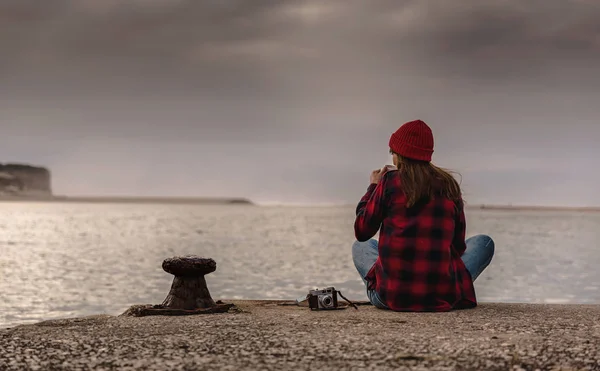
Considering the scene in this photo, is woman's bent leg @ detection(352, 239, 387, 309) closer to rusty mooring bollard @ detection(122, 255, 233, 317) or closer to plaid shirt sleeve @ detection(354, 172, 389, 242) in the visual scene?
plaid shirt sleeve @ detection(354, 172, 389, 242)

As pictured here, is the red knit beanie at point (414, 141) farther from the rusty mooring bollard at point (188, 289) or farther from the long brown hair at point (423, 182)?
the rusty mooring bollard at point (188, 289)

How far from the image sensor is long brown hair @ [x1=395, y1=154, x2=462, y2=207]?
23.1ft

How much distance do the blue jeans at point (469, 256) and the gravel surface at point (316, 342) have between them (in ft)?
1.30

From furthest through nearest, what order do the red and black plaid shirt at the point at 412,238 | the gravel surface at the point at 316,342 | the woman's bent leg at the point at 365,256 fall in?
the woman's bent leg at the point at 365,256, the red and black plaid shirt at the point at 412,238, the gravel surface at the point at 316,342

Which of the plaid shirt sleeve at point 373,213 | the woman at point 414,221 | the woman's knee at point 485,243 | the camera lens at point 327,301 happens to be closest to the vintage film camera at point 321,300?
the camera lens at point 327,301

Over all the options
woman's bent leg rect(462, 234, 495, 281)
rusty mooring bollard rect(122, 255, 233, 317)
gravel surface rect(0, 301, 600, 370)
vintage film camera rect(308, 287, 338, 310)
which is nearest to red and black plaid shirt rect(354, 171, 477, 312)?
gravel surface rect(0, 301, 600, 370)

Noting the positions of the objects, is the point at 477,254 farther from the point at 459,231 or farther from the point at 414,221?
the point at 414,221

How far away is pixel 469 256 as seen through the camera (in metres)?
7.89

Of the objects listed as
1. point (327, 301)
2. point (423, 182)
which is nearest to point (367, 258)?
point (327, 301)

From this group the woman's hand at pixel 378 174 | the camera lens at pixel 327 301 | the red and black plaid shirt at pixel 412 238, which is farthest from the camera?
the camera lens at pixel 327 301

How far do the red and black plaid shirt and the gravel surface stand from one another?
0.24 m

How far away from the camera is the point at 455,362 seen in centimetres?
518

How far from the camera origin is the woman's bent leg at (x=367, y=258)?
8008 millimetres

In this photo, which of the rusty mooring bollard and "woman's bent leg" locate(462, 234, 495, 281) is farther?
the rusty mooring bollard
